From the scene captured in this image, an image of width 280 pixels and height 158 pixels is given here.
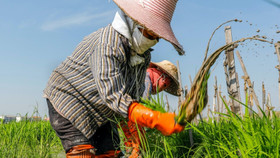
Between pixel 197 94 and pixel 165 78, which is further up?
pixel 165 78

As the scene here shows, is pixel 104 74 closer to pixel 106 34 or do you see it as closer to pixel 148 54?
pixel 106 34

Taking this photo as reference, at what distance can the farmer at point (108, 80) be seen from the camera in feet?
5.53

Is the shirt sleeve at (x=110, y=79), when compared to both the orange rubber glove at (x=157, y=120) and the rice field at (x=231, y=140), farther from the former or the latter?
the rice field at (x=231, y=140)

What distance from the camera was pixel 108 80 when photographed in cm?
172

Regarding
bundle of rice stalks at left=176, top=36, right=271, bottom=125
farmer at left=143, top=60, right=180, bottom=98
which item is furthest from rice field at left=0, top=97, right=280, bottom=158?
farmer at left=143, top=60, right=180, bottom=98

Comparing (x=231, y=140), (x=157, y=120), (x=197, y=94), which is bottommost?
(x=231, y=140)

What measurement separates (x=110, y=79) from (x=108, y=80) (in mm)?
13

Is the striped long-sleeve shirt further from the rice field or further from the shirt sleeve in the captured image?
the rice field

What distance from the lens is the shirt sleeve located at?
168 cm

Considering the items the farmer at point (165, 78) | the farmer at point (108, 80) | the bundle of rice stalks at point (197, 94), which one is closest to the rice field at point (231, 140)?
the bundle of rice stalks at point (197, 94)

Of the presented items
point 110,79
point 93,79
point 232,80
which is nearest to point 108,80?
point 110,79

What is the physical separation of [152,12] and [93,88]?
0.63 metres

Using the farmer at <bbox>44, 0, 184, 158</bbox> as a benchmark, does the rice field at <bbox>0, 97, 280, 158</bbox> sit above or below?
below

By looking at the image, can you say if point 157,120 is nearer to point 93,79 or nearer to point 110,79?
point 110,79
